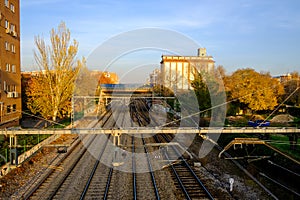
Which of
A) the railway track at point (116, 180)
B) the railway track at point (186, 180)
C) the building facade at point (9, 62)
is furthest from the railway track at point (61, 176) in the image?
the building facade at point (9, 62)

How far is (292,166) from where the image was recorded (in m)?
11.9

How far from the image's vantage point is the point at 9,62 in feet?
71.2

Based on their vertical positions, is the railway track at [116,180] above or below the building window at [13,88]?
below

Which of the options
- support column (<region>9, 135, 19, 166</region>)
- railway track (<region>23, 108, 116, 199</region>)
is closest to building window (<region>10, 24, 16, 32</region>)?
railway track (<region>23, 108, 116, 199</region>)

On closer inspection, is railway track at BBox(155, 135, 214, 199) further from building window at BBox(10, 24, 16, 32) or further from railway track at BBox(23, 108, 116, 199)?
building window at BBox(10, 24, 16, 32)

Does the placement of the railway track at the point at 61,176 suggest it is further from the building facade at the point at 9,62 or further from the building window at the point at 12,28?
the building window at the point at 12,28

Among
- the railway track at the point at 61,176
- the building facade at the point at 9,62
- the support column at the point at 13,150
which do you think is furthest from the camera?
the building facade at the point at 9,62

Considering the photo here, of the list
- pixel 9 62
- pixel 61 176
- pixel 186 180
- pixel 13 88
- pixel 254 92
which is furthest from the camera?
pixel 254 92

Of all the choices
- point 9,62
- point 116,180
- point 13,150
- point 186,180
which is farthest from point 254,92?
point 9,62

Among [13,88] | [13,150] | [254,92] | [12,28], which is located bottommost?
[13,150]

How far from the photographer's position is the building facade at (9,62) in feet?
66.2

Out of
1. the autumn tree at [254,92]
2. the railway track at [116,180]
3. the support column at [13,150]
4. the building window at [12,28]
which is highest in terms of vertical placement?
the building window at [12,28]

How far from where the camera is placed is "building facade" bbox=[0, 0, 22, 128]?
66.2ft

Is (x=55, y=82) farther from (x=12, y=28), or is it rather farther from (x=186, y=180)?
(x=186, y=180)
